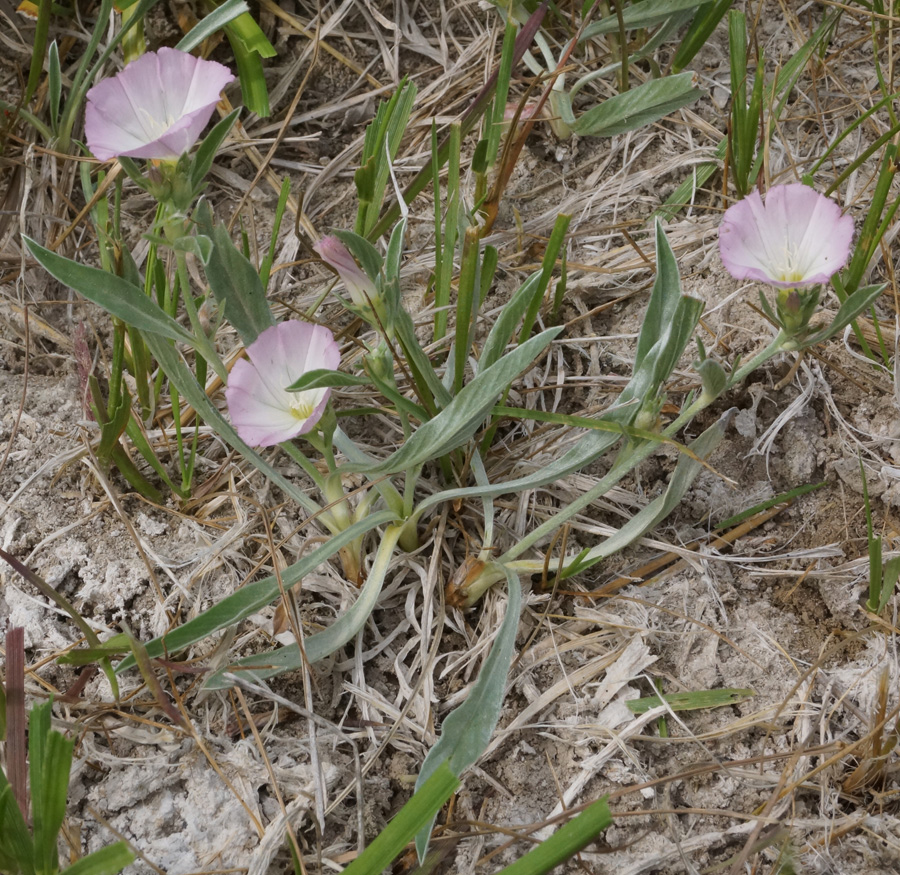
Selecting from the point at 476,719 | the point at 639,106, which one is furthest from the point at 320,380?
the point at 639,106

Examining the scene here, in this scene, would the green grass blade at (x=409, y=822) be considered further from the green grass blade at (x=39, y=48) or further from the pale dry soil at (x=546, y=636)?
the green grass blade at (x=39, y=48)

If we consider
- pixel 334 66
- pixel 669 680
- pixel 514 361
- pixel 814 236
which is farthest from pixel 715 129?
pixel 669 680

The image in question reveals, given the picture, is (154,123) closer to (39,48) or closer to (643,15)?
(39,48)

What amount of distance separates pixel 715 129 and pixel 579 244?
40 cm

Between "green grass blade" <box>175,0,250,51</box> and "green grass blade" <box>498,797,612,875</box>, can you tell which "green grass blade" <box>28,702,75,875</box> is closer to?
"green grass blade" <box>498,797,612,875</box>

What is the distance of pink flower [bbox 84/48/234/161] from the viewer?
1.21m

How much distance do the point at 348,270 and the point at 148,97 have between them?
0.40m

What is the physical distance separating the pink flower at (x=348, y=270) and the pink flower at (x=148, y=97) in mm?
241

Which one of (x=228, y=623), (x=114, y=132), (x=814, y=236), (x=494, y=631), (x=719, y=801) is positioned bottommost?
(x=719, y=801)

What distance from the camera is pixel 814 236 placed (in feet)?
4.08

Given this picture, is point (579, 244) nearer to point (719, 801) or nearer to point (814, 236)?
point (814, 236)

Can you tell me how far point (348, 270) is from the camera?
1212mm

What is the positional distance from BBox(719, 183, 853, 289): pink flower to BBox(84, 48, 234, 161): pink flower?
73 cm

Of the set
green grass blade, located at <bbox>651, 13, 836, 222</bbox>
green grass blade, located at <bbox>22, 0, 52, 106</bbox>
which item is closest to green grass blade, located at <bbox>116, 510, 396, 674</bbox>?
green grass blade, located at <bbox>651, 13, 836, 222</bbox>
